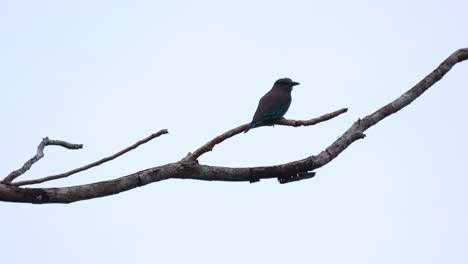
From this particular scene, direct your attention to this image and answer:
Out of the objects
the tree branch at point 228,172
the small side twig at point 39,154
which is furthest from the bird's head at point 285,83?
the small side twig at point 39,154

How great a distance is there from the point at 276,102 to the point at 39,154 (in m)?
5.85

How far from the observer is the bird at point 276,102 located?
8.79 meters

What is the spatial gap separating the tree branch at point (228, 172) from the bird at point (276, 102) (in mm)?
4374

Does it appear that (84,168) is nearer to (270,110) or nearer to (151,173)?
(151,173)

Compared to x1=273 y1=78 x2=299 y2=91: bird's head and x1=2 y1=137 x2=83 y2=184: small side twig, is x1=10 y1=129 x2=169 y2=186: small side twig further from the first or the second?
x1=273 y1=78 x2=299 y2=91: bird's head

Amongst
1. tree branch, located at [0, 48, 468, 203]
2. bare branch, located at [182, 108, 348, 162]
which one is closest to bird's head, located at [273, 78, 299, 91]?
bare branch, located at [182, 108, 348, 162]

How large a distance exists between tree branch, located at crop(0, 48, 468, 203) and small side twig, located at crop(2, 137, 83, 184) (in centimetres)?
29

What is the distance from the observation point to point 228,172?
3398mm

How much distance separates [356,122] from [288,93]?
6.20 metres

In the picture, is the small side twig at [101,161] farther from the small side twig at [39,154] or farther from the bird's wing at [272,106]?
the bird's wing at [272,106]

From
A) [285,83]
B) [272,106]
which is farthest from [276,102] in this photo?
[285,83]

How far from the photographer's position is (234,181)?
3465 mm

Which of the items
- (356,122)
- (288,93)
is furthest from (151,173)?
(288,93)

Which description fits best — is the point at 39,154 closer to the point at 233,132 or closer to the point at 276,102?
the point at 233,132
